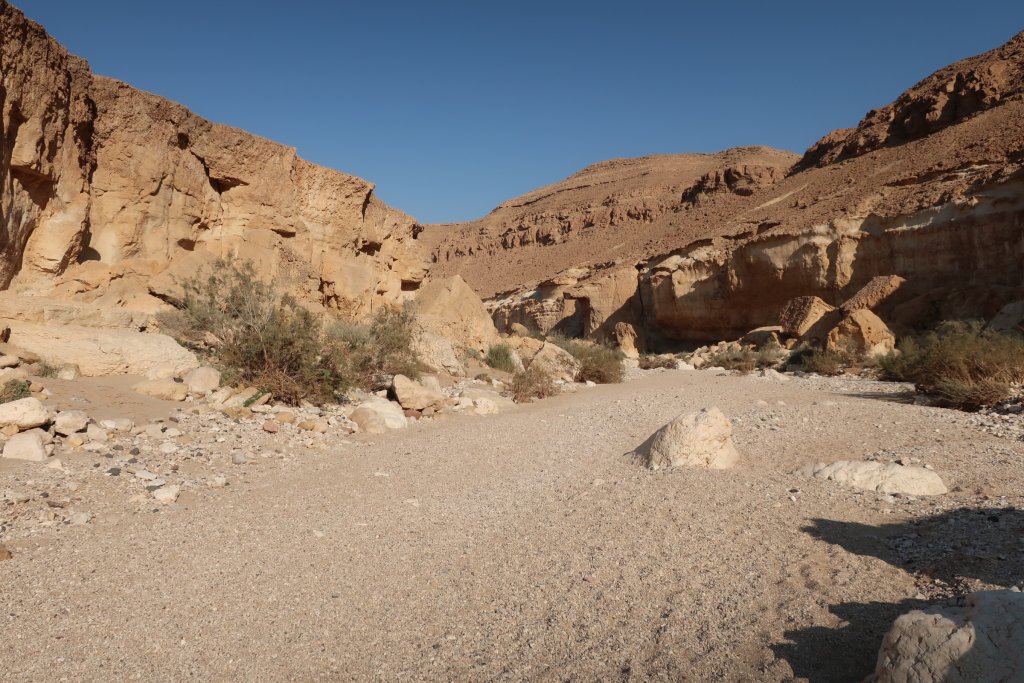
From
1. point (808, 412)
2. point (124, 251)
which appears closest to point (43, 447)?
point (808, 412)

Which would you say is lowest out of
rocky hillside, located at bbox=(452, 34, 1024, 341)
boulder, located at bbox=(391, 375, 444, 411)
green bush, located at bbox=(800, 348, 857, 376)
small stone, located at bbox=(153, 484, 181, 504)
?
green bush, located at bbox=(800, 348, 857, 376)

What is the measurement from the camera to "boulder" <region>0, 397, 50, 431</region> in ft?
15.2

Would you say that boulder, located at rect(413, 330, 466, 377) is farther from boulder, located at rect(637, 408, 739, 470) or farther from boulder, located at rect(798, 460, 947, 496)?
boulder, located at rect(798, 460, 947, 496)

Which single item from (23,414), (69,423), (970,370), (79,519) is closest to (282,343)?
(69,423)

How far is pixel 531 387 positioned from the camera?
11172mm

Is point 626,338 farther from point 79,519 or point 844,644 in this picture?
point 844,644

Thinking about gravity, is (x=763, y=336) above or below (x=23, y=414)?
below

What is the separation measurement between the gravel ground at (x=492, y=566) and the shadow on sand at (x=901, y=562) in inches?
0.5

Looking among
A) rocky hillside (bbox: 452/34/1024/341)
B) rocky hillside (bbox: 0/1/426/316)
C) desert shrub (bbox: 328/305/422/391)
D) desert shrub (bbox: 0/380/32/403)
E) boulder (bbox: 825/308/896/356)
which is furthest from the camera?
rocky hillside (bbox: 452/34/1024/341)

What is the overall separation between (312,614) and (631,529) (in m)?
1.80

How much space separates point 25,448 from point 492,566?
3.61 meters

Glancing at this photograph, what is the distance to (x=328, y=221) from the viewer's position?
16.0 meters

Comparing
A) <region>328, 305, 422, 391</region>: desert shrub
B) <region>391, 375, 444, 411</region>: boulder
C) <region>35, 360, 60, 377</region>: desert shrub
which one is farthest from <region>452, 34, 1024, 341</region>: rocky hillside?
<region>35, 360, 60, 377</region>: desert shrub

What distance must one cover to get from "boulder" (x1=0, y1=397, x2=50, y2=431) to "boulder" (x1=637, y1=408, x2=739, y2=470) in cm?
488
